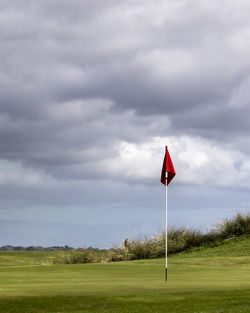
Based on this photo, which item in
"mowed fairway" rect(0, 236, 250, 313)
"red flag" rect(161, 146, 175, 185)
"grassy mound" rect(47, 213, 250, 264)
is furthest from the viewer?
"grassy mound" rect(47, 213, 250, 264)

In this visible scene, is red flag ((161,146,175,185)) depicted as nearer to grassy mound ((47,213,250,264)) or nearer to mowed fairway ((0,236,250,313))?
mowed fairway ((0,236,250,313))

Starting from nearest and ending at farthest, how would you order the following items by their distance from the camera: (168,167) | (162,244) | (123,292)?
(123,292)
(168,167)
(162,244)

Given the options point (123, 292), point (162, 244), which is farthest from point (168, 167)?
point (162, 244)

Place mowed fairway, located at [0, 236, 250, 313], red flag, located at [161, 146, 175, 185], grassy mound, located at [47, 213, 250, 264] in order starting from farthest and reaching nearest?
grassy mound, located at [47, 213, 250, 264] < red flag, located at [161, 146, 175, 185] < mowed fairway, located at [0, 236, 250, 313]

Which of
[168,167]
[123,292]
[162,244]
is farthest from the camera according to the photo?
[162,244]

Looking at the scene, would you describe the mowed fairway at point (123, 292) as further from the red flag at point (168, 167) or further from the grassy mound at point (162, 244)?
the grassy mound at point (162, 244)

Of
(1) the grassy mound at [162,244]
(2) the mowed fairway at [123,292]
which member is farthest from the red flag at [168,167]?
(1) the grassy mound at [162,244]

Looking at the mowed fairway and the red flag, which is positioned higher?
the red flag

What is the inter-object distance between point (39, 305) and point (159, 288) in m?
3.98

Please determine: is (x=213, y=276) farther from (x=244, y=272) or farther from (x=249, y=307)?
(x=249, y=307)

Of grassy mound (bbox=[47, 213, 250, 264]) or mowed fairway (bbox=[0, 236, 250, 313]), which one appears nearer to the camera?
mowed fairway (bbox=[0, 236, 250, 313])

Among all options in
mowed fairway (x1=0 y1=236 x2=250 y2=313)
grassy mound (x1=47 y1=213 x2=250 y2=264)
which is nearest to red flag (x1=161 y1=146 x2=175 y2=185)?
mowed fairway (x1=0 y1=236 x2=250 y2=313)

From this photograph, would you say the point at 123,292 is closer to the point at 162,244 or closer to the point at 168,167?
the point at 168,167

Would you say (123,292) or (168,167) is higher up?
(168,167)
